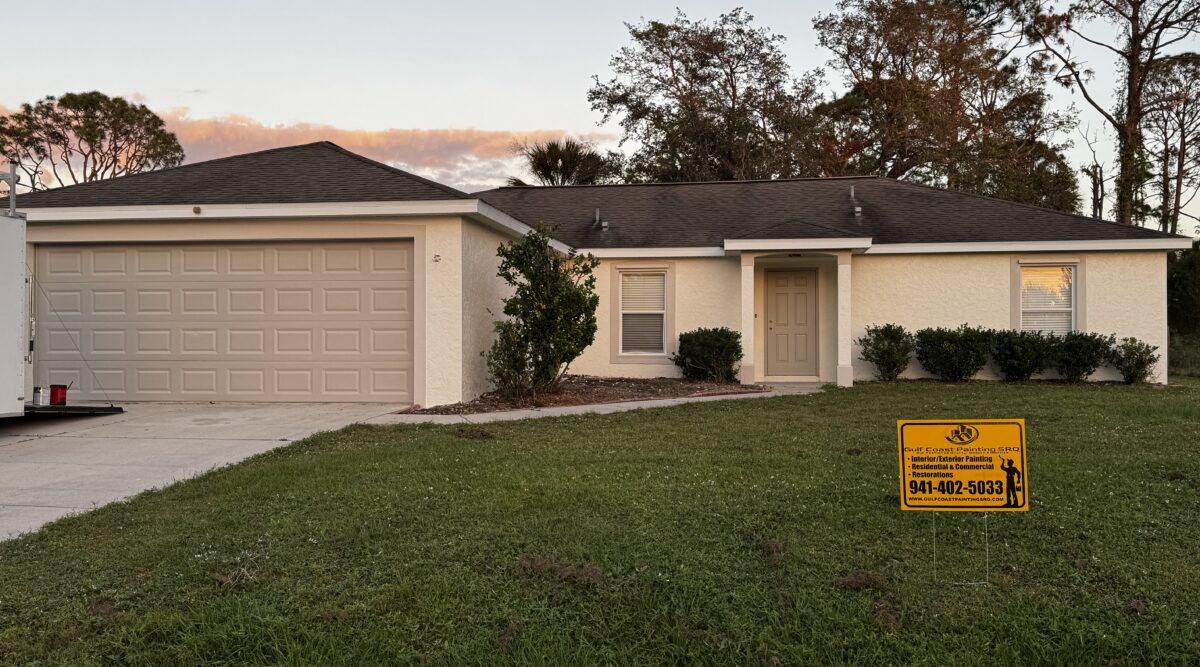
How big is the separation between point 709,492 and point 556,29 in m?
10.8

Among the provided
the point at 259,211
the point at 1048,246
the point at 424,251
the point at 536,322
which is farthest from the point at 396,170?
the point at 1048,246

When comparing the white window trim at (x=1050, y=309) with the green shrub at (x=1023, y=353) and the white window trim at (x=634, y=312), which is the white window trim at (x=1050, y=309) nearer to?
the green shrub at (x=1023, y=353)

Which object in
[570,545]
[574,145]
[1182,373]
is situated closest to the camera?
[570,545]

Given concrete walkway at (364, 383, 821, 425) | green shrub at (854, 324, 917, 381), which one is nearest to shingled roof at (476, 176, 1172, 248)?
green shrub at (854, 324, 917, 381)

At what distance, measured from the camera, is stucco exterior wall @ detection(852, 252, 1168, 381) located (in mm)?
13203

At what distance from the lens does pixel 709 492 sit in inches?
203

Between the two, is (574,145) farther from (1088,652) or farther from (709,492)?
(1088,652)

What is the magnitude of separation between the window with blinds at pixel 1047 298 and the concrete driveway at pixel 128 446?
11072 millimetres

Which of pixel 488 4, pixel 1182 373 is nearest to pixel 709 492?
pixel 488 4

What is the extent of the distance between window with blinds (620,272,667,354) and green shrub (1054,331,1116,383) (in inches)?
270

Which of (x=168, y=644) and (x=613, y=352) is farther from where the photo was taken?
(x=613, y=352)

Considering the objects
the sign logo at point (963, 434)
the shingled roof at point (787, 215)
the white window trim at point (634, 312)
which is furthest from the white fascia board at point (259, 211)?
the sign logo at point (963, 434)

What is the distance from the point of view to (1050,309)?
1350 cm

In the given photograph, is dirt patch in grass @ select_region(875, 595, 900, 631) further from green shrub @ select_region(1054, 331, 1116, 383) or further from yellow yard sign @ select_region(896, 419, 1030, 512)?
green shrub @ select_region(1054, 331, 1116, 383)
